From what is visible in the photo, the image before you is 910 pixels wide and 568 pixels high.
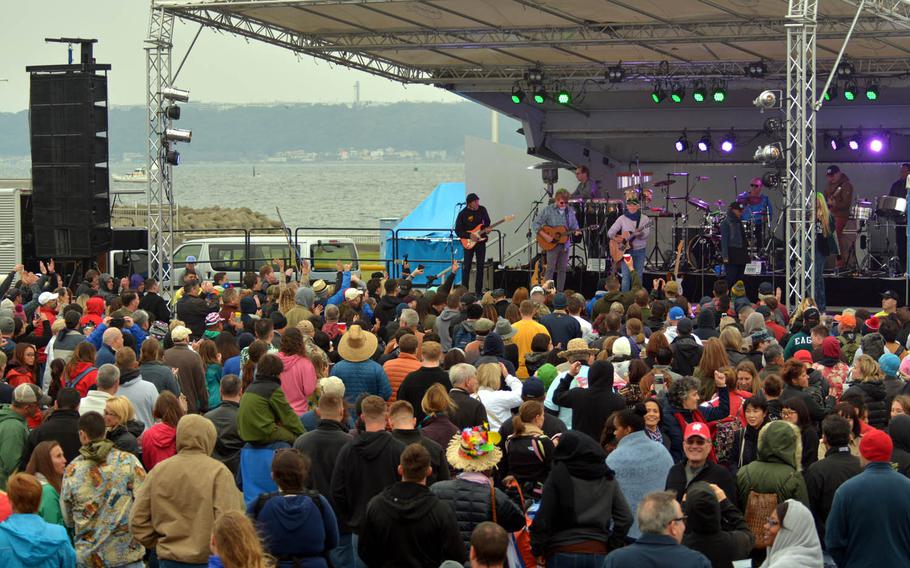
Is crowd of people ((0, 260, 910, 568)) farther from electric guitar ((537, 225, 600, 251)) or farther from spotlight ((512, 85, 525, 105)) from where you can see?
spotlight ((512, 85, 525, 105))

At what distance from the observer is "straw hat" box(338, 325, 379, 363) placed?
906 cm

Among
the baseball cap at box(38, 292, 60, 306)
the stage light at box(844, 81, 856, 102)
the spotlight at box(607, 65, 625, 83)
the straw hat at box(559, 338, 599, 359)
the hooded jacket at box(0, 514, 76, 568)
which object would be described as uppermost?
the spotlight at box(607, 65, 625, 83)

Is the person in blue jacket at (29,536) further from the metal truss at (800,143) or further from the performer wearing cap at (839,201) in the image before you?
the performer wearing cap at (839,201)

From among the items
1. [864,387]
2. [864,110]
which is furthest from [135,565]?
[864,110]

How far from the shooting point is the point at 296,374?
8.73 meters

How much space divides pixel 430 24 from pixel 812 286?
6.65 m

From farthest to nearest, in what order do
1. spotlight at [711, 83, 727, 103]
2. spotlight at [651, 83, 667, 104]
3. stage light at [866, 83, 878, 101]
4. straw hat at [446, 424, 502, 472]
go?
spotlight at [651, 83, 667, 104]
spotlight at [711, 83, 727, 103]
stage light at [866, 83, 878, 101]
straw hat at [446, 424, 502, 472]

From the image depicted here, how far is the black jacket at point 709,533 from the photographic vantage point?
5.75m

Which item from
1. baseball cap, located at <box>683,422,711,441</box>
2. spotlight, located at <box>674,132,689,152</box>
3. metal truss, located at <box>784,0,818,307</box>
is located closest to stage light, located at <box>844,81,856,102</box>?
spotlight, located at <box>674,132,689,152</box>

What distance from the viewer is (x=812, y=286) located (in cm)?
1480

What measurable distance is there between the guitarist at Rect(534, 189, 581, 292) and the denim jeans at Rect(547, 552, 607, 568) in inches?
511

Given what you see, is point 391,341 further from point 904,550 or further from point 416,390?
point 904,550

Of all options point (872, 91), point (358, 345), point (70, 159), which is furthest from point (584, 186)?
point (358, 345)

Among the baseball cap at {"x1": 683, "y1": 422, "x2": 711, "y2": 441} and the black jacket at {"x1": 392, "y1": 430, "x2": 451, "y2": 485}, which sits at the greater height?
the baseball cap at {"x1": 683, "y1": 422, "x2": 711, "y2": 441}
